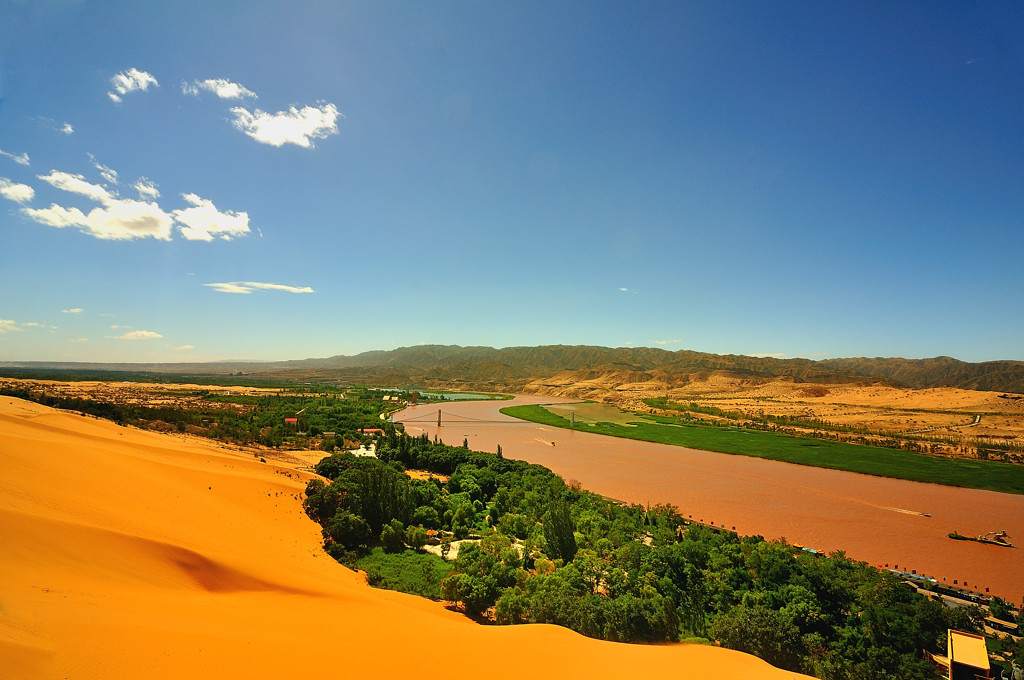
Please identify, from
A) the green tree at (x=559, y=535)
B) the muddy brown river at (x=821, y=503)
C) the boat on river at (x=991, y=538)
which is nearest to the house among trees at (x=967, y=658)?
the green tree at (x=559, y=535)

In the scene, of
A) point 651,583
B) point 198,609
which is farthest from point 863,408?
point 198,609

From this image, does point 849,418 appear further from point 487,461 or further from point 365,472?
point 365,472

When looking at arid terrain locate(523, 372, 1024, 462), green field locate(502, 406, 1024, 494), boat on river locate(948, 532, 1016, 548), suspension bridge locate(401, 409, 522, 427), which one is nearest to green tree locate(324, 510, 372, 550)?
boat on river locate(948, 532, 1016, 548)

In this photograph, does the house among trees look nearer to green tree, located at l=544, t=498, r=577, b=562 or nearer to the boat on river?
green tree, located at l=544, t=498, r=577, b=562

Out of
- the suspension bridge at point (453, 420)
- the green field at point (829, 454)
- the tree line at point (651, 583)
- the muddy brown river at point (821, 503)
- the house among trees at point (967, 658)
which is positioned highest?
the house among trees at point (967, 658)

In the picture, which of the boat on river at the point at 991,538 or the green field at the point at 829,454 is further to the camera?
the green field at the point at 829,454

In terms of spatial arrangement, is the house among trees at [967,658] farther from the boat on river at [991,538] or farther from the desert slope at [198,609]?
the boat on river at [991,538]

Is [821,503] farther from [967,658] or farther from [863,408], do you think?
[863,408]
